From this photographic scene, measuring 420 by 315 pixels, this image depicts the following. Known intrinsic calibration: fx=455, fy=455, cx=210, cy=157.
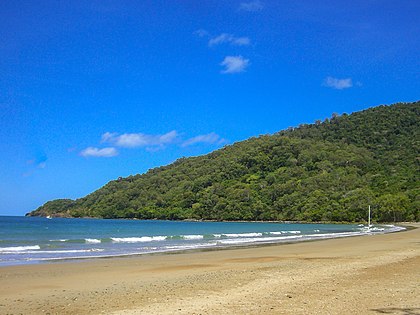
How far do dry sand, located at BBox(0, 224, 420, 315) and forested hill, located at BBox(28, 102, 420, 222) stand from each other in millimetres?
91918

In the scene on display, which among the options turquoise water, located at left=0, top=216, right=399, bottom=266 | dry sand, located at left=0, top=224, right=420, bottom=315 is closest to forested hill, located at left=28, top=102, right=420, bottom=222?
turquoise water, located at left=0, top=216, right=399, bottom=266

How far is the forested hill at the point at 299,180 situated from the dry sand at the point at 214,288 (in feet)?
302

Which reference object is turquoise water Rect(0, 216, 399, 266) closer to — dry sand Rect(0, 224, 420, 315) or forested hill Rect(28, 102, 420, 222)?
dry sand Rect(0, 224, 420, 315)

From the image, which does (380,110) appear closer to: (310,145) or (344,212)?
(310,145)

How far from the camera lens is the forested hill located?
11500 cm

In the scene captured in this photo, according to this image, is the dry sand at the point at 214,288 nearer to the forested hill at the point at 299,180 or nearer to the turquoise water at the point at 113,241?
the turquoise water at the point at 113,241

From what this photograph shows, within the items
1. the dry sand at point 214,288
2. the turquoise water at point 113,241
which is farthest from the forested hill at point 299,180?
the dry sand at point 214,288

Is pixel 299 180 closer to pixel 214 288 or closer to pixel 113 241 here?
pixel 113 241

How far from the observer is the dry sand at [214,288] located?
9.31 metres

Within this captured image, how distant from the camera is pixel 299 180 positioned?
133m

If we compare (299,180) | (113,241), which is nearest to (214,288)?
(113,241)

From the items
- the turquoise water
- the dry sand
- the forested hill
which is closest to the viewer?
the dry sand

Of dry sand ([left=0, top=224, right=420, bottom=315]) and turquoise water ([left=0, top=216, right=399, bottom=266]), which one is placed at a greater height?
dry sand ([left=0, top=224, right=420, bottom=315])

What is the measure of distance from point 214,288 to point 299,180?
406ft
